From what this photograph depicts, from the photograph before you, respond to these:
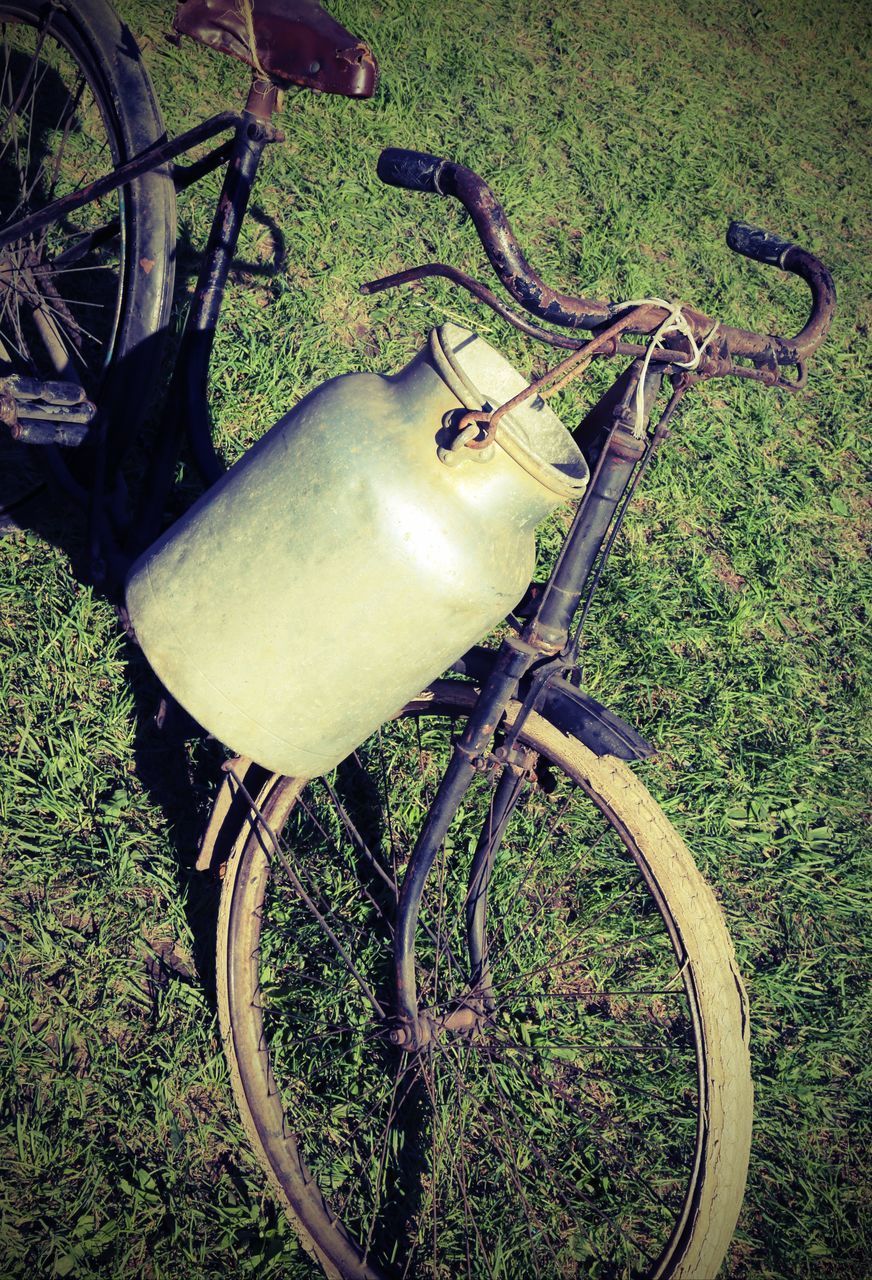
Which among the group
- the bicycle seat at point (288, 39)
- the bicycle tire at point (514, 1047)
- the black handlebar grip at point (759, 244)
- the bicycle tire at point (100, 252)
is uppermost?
the black handlebar grip at point (759, 244)

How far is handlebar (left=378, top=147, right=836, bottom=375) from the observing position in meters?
1.54

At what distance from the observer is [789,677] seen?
3.22 m

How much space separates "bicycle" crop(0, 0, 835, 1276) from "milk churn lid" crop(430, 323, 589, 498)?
8 cm

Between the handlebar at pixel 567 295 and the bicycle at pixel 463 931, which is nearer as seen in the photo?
the handlebar at pixel 567 295

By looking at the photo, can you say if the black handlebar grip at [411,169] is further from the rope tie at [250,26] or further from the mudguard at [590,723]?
the mudguard at [590,723]

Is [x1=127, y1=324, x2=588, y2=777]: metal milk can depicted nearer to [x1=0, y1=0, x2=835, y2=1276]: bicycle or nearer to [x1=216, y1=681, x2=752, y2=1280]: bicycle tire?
[x1=0, y1=0, x2=835, y2=1276]: bicycle

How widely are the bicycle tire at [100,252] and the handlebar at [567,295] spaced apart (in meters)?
1.02

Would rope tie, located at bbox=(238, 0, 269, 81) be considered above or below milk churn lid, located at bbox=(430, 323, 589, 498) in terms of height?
above

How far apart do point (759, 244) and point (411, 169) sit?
63cm

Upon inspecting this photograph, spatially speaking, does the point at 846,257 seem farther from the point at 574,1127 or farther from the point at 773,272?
the point at 574,1127

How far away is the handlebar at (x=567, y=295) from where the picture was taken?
1.54 metres

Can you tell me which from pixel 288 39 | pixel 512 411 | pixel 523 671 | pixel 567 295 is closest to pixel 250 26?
pixel 288 39

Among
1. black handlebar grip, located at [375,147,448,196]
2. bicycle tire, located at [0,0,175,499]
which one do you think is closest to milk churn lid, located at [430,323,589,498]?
black handlebar grip, located at [375,147,448,196]

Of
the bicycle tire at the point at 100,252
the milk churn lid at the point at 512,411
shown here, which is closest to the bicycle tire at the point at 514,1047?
the milk churn lid at the point at 512,411
